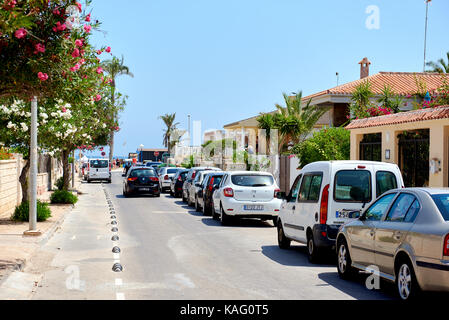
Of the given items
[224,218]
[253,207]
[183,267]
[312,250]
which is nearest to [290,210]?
[312,250]

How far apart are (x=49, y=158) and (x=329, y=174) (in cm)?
3231

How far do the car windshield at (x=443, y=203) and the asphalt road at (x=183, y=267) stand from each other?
1.67m

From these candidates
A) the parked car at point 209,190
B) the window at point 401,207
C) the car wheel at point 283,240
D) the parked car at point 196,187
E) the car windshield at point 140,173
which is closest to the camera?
the window at point 401,207

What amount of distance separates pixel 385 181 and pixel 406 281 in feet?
13.2

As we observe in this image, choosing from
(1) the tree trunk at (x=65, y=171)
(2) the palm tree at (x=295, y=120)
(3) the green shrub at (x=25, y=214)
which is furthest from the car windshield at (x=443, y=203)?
(2) the palm tree at (x=295, y=120)

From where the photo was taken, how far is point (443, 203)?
7863 mm

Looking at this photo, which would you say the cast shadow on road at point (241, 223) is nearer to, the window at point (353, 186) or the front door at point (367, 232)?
the window at point (353, 186)

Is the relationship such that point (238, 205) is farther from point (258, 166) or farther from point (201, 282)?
point (258, 166)

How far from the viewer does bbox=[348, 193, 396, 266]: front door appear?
9172 mm

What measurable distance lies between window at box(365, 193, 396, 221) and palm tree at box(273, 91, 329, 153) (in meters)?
26.8

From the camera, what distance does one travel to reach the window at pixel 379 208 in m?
9.23

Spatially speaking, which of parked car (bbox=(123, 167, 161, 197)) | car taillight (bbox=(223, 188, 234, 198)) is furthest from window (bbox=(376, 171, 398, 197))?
parked car (bbox=(123, 167, 161, 197))
